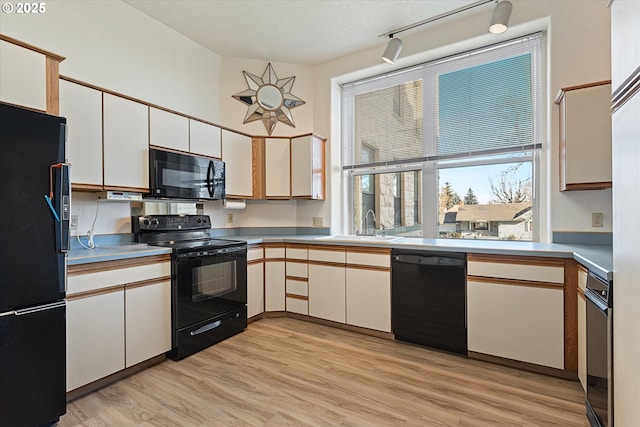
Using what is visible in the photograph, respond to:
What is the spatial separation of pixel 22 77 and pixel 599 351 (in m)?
3.27

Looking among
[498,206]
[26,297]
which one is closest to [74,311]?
[26,297]

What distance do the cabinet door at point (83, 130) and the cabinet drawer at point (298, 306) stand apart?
6.71ft

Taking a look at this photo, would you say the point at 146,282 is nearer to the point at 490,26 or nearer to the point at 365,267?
the point at 365,267

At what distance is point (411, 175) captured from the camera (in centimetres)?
346

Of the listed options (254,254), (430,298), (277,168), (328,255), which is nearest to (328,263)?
(328,255)

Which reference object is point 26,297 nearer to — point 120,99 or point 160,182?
point 160,182

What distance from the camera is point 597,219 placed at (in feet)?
7.84

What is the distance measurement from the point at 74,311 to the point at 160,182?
1157mm

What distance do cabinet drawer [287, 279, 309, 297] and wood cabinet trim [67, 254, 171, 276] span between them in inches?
52.5

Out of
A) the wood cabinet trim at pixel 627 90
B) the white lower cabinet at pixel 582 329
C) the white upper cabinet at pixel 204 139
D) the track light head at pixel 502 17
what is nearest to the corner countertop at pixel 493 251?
the white lower cabinet at pixel 582 329

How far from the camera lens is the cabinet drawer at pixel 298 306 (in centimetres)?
328

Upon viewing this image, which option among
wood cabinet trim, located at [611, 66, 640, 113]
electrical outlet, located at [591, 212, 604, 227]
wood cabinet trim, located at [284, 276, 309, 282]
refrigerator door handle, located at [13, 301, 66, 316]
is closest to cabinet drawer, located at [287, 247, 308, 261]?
wood cabinet trim, located at [284, 276, 309, 282]

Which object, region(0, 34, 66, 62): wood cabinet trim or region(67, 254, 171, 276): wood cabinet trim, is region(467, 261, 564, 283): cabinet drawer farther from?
region(0, 34, 66, 62): wood cabinet trim

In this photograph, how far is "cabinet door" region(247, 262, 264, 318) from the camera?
3.17 meters
